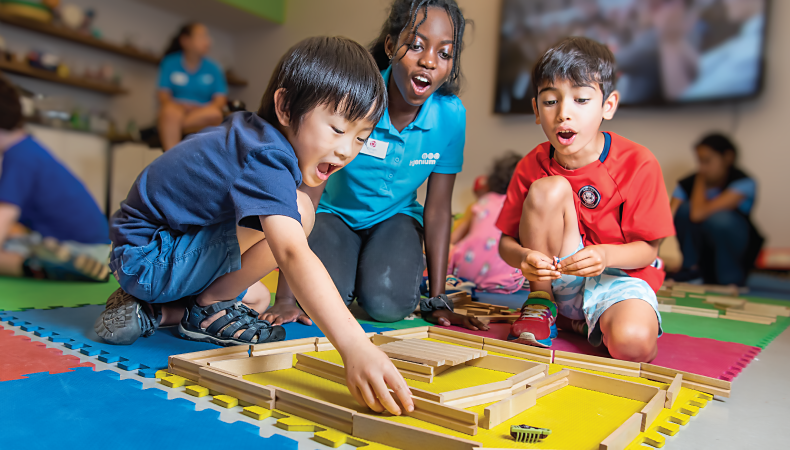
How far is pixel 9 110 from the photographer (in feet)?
6.59

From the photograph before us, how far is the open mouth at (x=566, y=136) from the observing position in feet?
4.19

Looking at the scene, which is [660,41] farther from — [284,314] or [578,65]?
[284,314]

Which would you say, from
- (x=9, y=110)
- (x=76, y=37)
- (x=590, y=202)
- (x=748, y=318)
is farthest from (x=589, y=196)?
(x=76, y=37)

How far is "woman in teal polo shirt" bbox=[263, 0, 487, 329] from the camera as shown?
4.89ft

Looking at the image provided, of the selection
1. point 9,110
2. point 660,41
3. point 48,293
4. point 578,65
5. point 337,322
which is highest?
point 660,41

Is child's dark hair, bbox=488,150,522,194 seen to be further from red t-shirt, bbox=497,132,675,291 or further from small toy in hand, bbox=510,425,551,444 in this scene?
small toy in hand, bbox=510,425,551,444

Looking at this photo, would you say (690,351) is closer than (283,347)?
No

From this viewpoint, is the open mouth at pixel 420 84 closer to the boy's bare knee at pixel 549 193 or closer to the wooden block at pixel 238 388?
the boy's bare knee at pixel 549 193

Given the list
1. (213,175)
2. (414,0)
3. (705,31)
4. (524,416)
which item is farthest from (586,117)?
(705,31)

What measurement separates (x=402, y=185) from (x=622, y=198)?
2.21 feet

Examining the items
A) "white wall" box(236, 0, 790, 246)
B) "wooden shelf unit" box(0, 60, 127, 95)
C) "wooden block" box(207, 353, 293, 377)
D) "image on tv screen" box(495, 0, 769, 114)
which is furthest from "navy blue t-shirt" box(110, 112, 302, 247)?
"wooden shelf unit" box(0, 60, 127, 95)

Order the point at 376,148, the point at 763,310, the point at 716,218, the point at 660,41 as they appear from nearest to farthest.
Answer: the point at 376,148 < the point at 763,310 < the point at 716,218 < the point at 660,41

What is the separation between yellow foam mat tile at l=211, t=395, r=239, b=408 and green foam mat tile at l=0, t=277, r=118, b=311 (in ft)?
3.24

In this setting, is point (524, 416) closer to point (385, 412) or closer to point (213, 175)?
point (385, 412)
